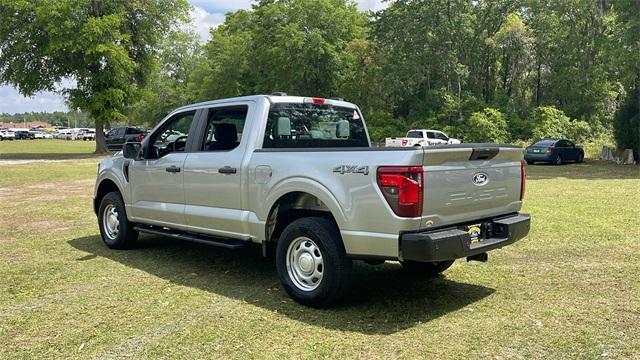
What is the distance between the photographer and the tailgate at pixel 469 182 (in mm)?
4500

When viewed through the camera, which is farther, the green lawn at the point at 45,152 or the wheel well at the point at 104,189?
the green lawn at the point at 45,152

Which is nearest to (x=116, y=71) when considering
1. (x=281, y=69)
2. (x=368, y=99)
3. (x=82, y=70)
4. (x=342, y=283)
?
(x=82, y=70)

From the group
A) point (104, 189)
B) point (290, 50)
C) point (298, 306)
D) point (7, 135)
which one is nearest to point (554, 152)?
point (104, 189)

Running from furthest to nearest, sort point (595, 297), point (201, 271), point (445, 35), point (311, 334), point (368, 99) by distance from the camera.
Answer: point (368, 99) → point (445, 35) → point (201, 271) → point (595, 297) → point (311, 334)

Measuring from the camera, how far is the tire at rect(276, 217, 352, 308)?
4836 millimetres

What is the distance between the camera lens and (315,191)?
16.3 ft

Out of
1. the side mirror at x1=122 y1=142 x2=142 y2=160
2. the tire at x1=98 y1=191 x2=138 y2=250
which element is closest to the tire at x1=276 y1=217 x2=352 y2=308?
the side mirror at x1=122 y1=142 x2=142 y2=160

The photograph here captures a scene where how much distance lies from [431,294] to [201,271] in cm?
270

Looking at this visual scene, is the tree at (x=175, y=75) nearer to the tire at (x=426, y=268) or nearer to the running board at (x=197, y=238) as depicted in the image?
the running board at (x=197, y=238)

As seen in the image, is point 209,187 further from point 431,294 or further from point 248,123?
point 431,294

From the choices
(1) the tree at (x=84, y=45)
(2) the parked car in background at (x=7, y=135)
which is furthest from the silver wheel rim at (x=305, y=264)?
(2) the parked car in background at (x=7, y=135)

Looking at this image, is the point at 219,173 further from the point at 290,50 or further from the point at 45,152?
the point at 290,50

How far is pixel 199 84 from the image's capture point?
62.5 m

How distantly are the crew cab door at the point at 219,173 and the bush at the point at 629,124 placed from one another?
24524 mm
